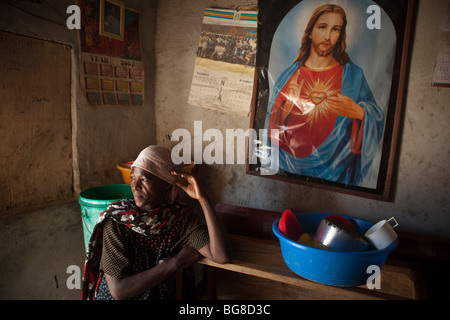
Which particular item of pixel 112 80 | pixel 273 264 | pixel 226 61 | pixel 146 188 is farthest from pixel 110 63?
pixel 273 264

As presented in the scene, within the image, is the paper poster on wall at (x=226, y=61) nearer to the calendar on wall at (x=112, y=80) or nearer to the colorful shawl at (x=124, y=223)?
the calendar on wall at (x=112, y=80)

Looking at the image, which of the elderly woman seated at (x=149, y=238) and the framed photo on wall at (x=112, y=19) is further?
the framed photo on wall at (x=112, y=19)

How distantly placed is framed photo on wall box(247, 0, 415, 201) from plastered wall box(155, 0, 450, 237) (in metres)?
0.09

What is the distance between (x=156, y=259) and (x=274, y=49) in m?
1.70

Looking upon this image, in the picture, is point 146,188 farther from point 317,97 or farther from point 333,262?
point 317,97

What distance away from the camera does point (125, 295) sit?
152cm

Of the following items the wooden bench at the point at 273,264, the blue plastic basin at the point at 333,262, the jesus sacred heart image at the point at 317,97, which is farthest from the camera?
the jesus sacred heart image at the point at 317,97

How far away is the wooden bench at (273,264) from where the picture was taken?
4.77 feet

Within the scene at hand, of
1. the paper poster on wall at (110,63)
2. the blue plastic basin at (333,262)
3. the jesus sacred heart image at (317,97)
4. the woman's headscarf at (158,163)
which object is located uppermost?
the paper poster on wall at (110,63)

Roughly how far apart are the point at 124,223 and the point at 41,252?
979 mm

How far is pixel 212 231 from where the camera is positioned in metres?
1.62

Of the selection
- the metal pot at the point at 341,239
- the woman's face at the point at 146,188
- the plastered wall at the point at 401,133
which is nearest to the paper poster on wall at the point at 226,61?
the plastered wall at the point at 401,133
